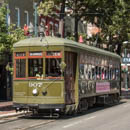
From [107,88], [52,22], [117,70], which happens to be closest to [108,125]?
[107,88]

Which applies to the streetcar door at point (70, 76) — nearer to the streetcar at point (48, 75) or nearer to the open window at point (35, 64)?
the streetcar at point (48, 75)

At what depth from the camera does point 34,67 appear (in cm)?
1573

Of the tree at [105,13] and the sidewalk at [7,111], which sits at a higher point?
the tree at [105,13]

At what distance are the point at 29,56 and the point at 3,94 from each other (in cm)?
1280

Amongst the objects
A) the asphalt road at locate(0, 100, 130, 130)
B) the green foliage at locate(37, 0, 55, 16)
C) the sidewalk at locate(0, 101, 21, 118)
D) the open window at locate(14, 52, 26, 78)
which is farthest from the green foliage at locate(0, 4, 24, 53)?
the green foliage at locate(37, 0, 55, 16)

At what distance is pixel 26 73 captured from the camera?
620 inches

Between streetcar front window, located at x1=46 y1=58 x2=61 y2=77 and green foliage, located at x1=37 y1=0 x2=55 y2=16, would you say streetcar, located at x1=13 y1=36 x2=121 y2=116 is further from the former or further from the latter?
green foliage, located at x1=37 y1=0 x2=55 y2=16

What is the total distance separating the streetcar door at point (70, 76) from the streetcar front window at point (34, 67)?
1054 millimetres

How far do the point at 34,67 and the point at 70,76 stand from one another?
61.9 inches

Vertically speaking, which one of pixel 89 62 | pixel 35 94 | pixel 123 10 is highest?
pixel 123 10

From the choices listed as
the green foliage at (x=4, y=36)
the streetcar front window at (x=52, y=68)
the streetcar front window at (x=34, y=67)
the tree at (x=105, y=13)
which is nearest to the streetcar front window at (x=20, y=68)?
the streetcar front window at (x=34, y=67)

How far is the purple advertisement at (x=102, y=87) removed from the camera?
19656 mm

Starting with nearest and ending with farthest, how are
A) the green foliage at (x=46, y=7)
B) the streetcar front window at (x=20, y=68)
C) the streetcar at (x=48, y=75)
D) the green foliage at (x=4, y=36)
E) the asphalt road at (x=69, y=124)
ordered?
the asphalt road at (x=69, y=124) → the streetcar at (x=48, y=75) → the streetcar front window at (x=20, y=68) → the green foliage at (x=4, y=36) → the green foliage at (x=46, y=7)

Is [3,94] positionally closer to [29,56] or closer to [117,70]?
[117,70]
